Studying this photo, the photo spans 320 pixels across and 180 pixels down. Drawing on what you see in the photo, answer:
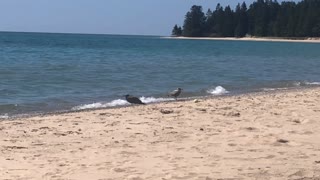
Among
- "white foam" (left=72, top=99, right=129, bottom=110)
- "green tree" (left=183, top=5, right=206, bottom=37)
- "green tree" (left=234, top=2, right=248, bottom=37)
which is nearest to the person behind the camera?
"white foam" (left=72, top=99, right=129, bottom=110)

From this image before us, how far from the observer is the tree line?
125688mm

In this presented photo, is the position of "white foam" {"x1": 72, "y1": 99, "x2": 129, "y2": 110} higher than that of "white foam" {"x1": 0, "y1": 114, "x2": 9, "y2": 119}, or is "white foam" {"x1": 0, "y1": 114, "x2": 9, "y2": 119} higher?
"white foam" {"x1": 0, "y1": 114, "x2": 9, "y2": 119}

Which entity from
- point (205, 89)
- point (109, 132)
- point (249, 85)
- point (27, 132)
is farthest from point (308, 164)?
point (249, 85)

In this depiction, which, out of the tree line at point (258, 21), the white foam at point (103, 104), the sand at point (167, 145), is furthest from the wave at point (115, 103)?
the tree line at point (258, 21)

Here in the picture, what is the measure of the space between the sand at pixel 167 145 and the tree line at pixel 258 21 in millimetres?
117507

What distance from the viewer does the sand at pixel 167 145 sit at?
5832 millimetres

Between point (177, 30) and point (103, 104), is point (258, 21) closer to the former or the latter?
point (177, 30)

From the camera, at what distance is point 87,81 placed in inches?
778

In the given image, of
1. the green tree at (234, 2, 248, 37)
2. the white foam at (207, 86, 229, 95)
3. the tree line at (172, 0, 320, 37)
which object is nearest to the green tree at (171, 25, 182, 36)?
the tree line at (172, 0, 320, 37)

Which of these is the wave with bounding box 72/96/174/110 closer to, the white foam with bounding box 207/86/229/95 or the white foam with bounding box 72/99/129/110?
the white foam with bounding box 72/99/129/110

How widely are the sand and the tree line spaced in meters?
118

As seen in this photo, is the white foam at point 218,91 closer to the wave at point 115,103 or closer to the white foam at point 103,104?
the wave at point 115,103

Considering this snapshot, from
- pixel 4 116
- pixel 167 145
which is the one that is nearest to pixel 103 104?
pixel 4 116

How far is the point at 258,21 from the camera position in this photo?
14062 centimetres
